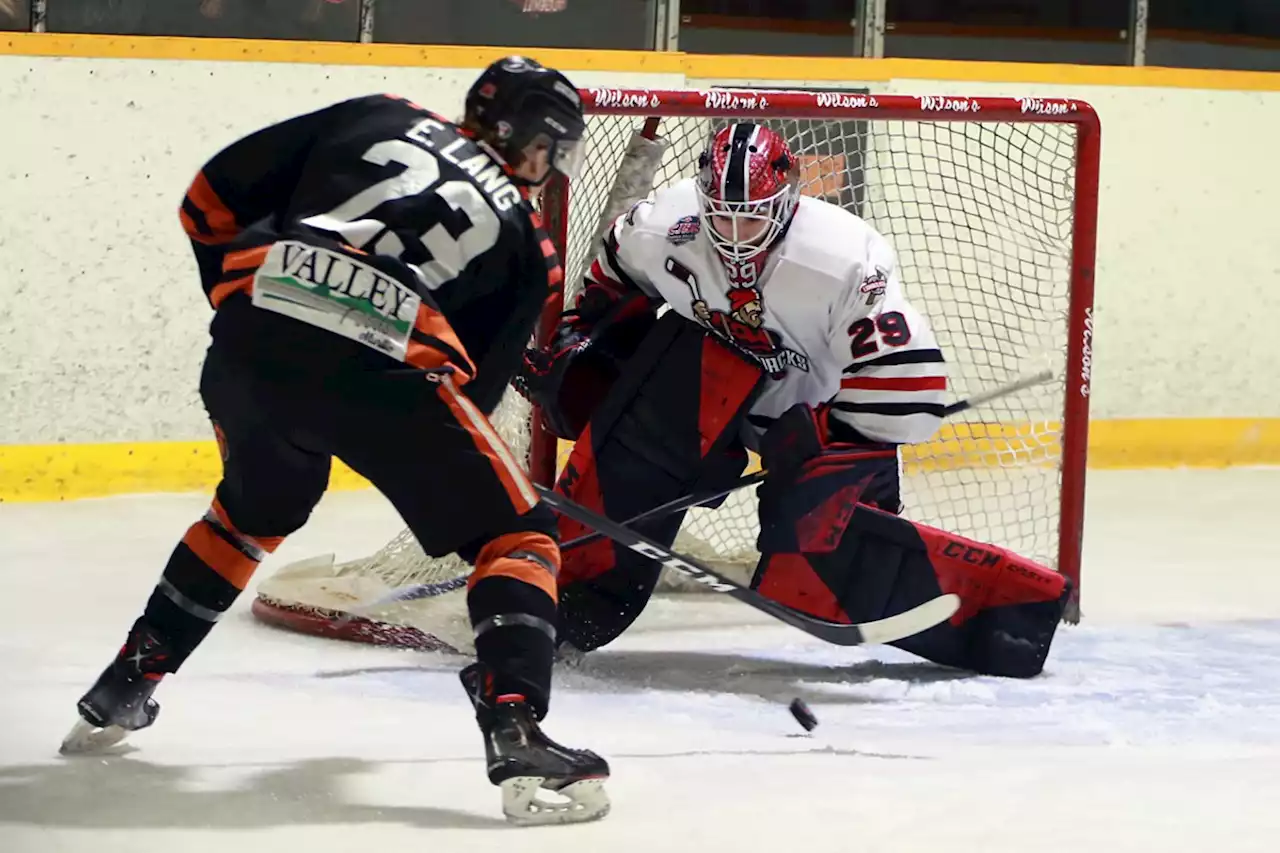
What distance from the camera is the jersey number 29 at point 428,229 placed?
2.16m

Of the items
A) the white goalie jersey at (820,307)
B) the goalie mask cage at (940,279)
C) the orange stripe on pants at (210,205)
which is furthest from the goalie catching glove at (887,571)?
the orange stripe on pants at (210,205)

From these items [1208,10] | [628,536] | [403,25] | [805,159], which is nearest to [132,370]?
[403,25]

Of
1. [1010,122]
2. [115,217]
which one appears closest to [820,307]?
[1010,122]

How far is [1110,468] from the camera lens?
5.61 m

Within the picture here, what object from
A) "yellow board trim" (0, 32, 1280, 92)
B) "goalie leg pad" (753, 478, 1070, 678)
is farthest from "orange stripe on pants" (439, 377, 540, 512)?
"yellow board trim" (0, 32, 1280, 92)

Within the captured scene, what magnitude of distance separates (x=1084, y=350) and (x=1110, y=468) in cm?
207

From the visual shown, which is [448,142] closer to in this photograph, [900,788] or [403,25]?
[900,788]

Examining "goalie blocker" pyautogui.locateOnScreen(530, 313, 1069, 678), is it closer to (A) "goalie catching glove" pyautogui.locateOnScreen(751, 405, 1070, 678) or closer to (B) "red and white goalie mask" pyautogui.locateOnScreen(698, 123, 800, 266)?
(A) "goalie catching glove" pyautogui.locateOnScreen(751, 405, 1070, 678)

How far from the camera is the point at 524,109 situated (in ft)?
7.30

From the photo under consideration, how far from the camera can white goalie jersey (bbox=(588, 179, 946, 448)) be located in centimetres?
298

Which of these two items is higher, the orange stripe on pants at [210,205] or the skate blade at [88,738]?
the orange stripe on pants at [210,205]

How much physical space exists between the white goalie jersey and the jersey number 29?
Result: 882mm

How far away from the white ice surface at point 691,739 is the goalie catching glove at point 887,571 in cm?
8

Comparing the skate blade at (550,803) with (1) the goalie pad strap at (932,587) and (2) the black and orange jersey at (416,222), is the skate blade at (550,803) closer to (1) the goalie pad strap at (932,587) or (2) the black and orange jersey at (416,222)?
(2) the black and orange jersey at (416,222)
